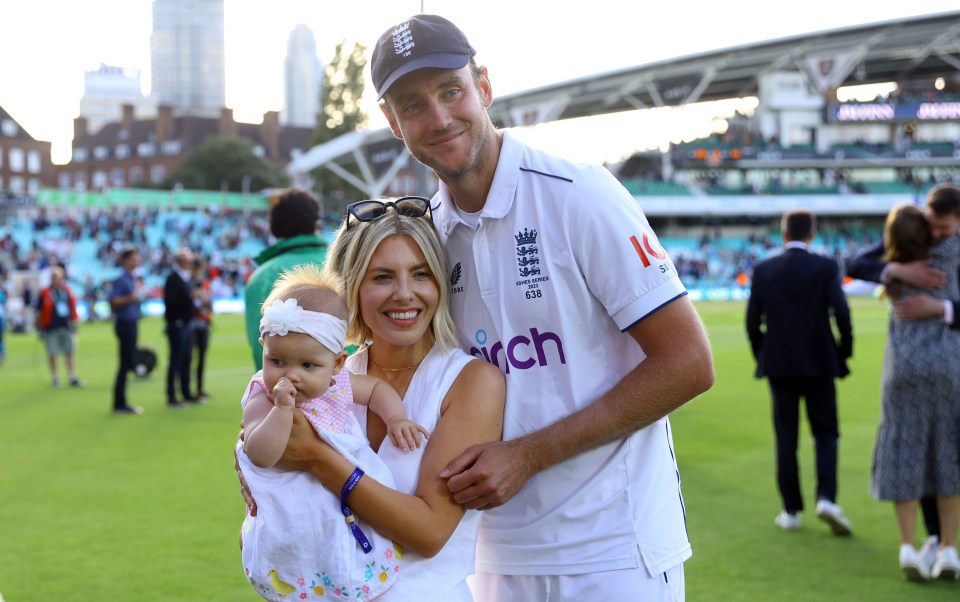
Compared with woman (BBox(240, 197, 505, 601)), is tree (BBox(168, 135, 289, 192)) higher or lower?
higher

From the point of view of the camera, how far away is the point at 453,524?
2.53m

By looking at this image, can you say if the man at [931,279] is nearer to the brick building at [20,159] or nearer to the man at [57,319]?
the man at [57,319]

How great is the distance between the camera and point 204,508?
7809mm

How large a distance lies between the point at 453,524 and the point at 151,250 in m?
51.3

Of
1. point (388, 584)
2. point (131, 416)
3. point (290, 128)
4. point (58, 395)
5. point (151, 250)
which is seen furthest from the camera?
point (290, 128)

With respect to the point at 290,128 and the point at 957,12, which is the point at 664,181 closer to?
the point at 957,12

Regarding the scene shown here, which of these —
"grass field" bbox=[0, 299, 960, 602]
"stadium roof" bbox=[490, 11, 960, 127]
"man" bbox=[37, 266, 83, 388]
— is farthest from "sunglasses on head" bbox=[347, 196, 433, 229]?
"stadium roof" bbox=[490, 11, 960, 127]

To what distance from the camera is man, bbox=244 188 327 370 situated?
5.56 m

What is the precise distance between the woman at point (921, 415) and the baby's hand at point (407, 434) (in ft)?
13.4

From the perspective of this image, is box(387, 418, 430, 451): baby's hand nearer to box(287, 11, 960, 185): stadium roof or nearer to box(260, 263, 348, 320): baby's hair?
box(260, 263, 348, 320): baby's hair

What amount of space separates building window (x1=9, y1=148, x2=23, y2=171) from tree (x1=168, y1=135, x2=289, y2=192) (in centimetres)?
1831

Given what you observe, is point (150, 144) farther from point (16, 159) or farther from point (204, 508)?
point (204, 508)

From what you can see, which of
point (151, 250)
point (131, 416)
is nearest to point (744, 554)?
point (131, 416)

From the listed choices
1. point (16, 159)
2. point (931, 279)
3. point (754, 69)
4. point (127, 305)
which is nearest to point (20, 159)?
point (16, 159)
